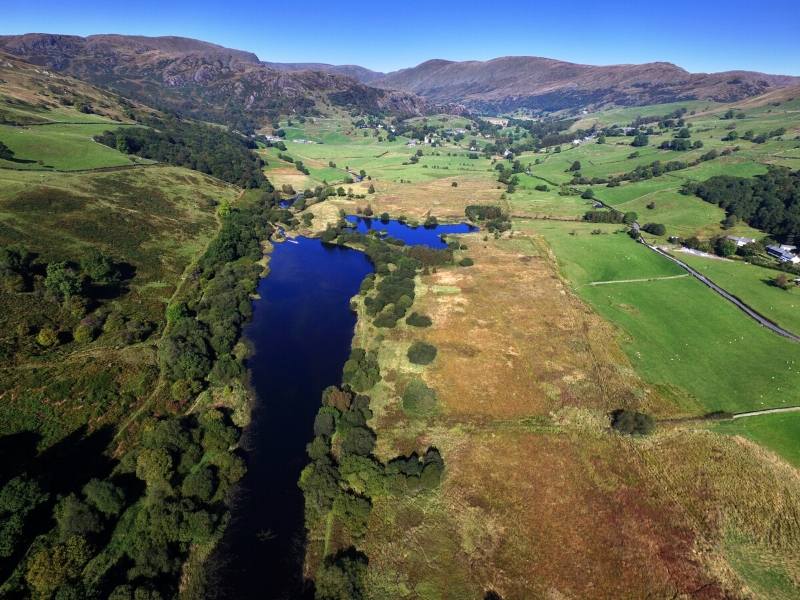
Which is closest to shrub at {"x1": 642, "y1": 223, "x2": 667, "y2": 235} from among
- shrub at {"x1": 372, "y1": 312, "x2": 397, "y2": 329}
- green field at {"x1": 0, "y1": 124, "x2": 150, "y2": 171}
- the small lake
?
the small lake

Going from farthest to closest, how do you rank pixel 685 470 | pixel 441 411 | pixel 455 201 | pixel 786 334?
pixel 455 201 < pixel 786 334 < pixel 441 411 < pixel 685 470

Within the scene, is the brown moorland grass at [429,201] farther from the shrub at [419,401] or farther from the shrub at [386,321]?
the shrub at [419,401]

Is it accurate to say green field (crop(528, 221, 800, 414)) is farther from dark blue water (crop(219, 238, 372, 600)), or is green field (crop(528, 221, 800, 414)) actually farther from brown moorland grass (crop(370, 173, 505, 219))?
brown moorland grass (crop(370, 173, 505, 219))

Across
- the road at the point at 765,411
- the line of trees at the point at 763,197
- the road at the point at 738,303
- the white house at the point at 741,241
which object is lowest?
the road at the point at 765,411

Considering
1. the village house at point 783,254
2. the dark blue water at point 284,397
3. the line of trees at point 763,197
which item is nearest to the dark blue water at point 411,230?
the dark blue water at point 284,397

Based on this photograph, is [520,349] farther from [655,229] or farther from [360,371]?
[655,229]

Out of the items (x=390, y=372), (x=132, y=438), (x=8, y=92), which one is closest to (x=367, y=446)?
(x=390, y=372)

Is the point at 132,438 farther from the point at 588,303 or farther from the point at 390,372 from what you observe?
the point at 588,303
